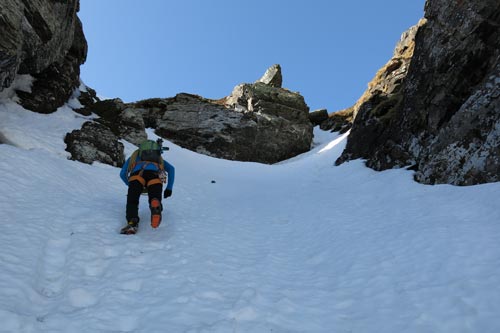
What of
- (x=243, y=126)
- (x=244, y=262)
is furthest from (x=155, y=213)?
(x=243, y=126)

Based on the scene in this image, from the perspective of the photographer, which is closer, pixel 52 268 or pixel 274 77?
pixel 52 268

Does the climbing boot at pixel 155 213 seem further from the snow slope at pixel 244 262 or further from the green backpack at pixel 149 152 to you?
the green backpack at pixel 149 152

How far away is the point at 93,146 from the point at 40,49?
5.92 m

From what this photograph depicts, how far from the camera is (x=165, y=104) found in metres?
50.4

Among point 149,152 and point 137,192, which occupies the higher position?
point 149,152

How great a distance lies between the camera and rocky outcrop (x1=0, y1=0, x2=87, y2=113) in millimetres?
12219

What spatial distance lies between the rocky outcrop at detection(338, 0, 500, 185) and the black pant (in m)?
10.2

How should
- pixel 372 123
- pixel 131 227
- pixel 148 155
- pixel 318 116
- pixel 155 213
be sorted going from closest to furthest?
1. pixel 131 227
2. pixel 155 213
3. pixel 148 155
4. pixel 372 123
5. pixel 318 116

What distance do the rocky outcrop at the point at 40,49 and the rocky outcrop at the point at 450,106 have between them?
17.2m

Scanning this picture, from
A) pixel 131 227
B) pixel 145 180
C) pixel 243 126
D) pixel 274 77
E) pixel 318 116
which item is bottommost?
pixel 131 227

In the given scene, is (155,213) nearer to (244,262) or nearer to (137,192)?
(137,192)

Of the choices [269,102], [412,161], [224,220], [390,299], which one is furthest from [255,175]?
[269,102]

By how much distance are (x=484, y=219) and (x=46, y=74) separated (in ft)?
81.2

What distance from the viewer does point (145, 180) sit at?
366 inches
